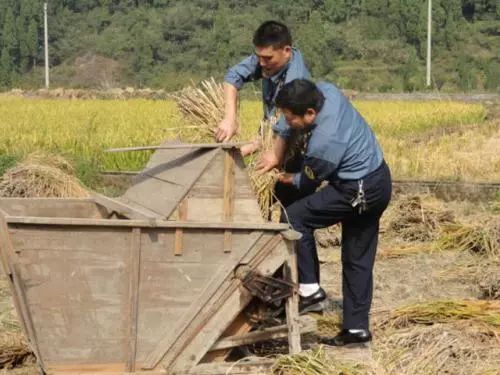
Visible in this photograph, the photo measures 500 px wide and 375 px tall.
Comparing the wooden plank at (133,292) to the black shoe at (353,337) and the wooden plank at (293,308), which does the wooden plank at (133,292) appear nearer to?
the wooden plank at (293,308)

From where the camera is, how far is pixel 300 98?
4.82 metres

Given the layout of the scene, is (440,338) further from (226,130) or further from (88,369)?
(88,369)

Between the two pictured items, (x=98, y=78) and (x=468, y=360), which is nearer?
(x=468, y=360)

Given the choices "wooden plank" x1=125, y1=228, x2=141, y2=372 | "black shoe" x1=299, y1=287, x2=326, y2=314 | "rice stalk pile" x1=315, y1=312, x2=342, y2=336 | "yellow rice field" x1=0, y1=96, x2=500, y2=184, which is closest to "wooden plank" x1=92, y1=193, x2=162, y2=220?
"wooden plank" x1=125, y1=228, x2=141, y2=372

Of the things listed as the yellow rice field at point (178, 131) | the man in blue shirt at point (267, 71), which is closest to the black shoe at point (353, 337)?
the man in blue shirt at point (267, 71)

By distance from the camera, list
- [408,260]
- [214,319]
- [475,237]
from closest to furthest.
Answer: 1. [214,319]
2. [408,260]
3. [475,237]

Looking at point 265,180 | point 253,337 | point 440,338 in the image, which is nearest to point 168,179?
point 253,337

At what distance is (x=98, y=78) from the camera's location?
6338 centimetres

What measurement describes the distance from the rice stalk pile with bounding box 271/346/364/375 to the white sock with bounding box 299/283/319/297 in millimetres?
646

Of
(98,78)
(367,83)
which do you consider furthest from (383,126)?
(98,78)

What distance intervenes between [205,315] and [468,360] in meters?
1.35

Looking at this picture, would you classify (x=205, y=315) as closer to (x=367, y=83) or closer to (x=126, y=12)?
(x=367, y=83)

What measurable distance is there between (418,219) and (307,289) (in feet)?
11.9

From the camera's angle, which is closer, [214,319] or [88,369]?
[88,369]
